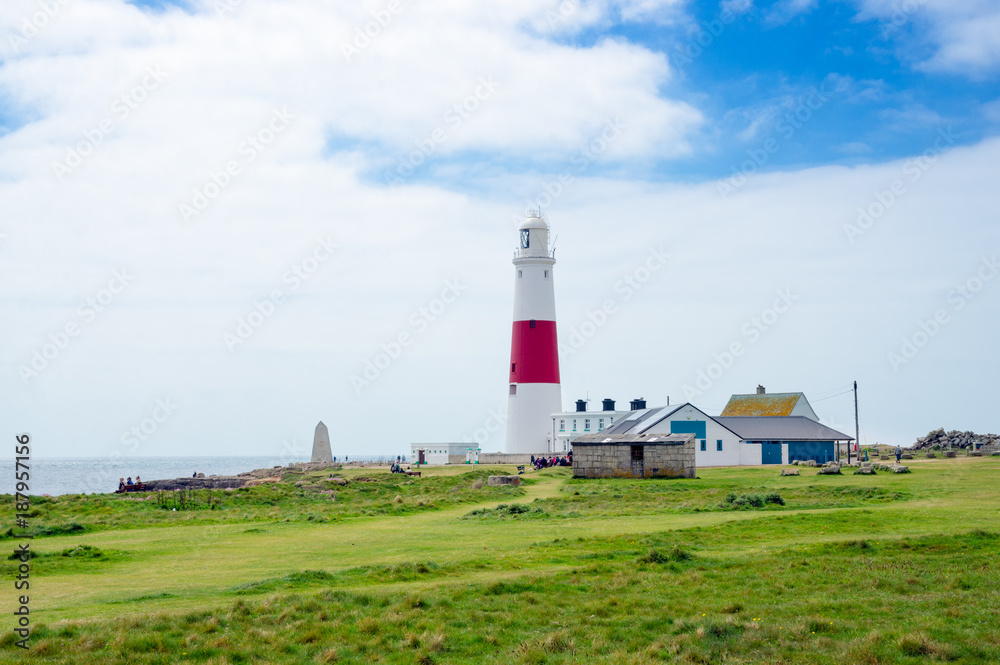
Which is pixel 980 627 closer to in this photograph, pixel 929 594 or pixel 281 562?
pixel 929 594

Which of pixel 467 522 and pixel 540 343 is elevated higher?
pixel 540 343

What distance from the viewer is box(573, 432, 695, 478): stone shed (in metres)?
46.1

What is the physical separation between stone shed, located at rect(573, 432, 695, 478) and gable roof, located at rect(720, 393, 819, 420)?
2717 centimetres

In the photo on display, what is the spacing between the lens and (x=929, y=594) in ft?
50.0

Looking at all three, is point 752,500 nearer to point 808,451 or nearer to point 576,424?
point 808,451

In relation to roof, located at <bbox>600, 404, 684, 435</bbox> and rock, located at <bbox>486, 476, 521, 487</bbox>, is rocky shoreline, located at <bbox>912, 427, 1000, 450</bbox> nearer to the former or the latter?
roof, located at <bbox>600, 404, 684, 435</bbox>

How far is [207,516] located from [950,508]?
966 inches

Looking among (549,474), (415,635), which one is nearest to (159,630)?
(415,635)

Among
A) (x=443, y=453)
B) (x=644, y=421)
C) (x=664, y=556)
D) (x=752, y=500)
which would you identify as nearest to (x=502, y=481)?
(x=752, y=500)

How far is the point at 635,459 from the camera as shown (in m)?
46.6

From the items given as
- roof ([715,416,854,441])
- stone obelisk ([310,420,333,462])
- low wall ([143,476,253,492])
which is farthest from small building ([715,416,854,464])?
stone obelisk ([310,420,333,462])

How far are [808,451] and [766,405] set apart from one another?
40.7ft

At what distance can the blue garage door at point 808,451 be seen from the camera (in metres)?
60.8

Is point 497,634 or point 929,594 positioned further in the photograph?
point 929,594
